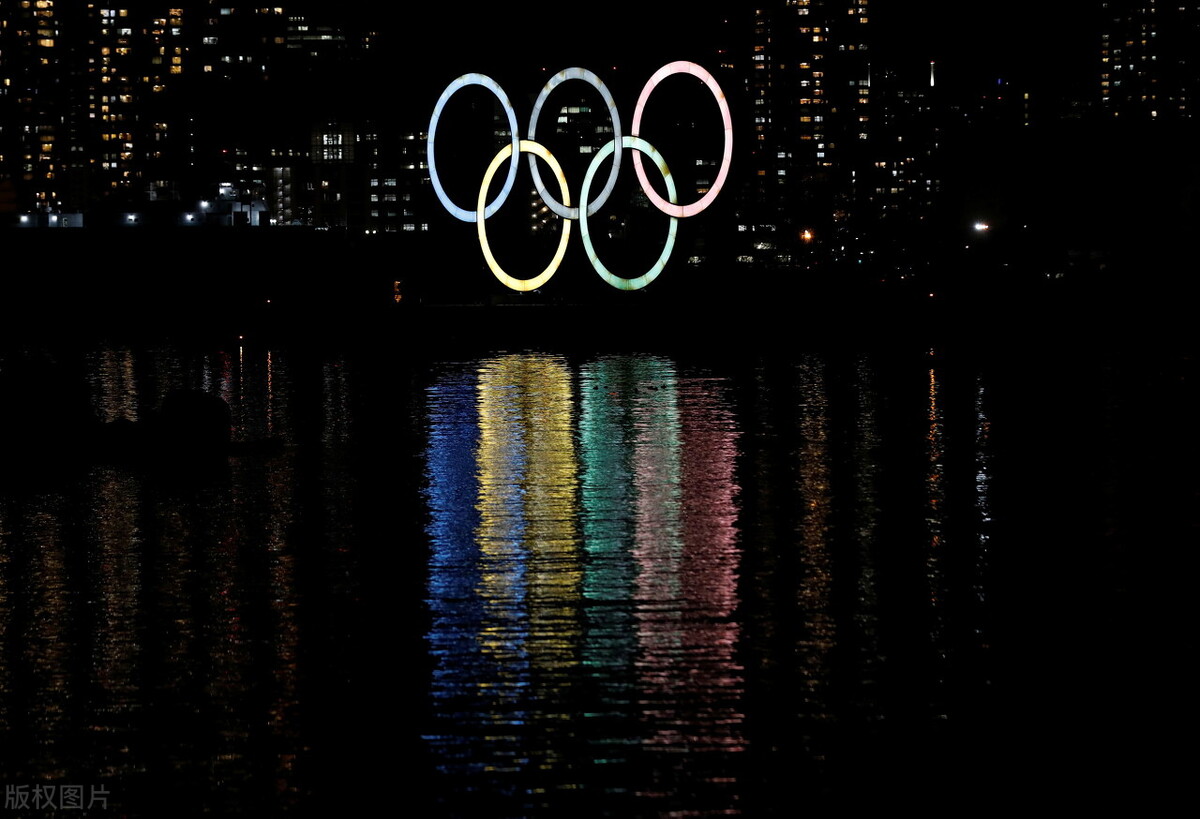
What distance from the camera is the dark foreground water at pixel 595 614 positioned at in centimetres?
982

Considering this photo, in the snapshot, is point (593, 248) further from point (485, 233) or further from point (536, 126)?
point (536, 126)

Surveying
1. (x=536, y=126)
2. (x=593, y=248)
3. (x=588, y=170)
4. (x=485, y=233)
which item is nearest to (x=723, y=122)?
(x=588, y=170)

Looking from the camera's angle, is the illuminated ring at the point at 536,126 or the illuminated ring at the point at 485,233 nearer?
the illuminated ring at the point at 485,233

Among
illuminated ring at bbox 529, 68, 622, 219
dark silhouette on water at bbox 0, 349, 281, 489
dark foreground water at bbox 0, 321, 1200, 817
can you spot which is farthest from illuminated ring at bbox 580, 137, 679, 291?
dark silhouette on water at bbox 0, 349, 281, 489

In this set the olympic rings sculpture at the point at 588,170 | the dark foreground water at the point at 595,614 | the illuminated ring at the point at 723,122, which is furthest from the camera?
the olympic rings sculpture at the point at 588,170

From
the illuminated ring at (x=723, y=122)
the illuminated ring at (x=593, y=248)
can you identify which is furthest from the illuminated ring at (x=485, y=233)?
the illuminated ring at (x=723, y=122)

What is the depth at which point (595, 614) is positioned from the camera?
14141 mm

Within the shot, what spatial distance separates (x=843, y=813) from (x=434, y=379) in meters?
31.8

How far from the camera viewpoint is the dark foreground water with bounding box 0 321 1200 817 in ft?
32.2

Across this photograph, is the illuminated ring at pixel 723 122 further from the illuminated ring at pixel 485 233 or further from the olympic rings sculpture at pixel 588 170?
the illuminated ring at pixel 485 233

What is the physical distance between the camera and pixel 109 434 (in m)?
28.0

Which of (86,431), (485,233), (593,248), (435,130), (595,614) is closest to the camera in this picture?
(595,614)

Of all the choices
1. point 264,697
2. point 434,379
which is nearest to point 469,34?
point 434,379

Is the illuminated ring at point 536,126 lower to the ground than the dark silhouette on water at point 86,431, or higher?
higher
